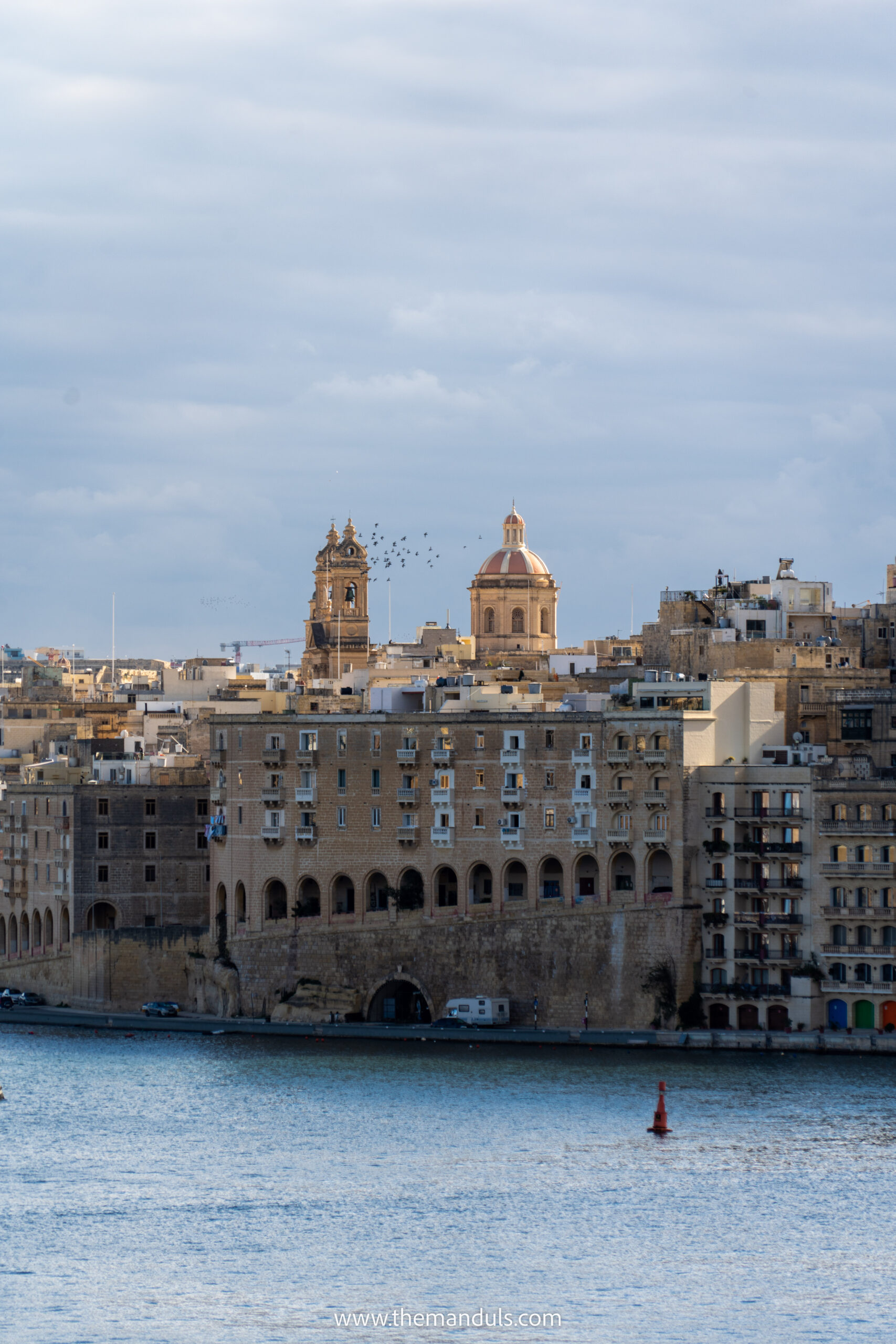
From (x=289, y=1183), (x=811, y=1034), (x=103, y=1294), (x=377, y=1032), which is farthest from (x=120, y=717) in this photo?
(x=103, y=1294)

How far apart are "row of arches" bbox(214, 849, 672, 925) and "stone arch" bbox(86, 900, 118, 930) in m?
5.94

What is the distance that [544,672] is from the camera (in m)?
111

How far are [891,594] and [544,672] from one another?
12793 millimetres

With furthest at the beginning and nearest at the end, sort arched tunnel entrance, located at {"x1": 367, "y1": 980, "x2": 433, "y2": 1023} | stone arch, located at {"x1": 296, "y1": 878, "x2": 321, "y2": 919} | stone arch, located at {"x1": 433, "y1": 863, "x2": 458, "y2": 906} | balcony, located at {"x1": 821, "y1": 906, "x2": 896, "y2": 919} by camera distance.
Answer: stone arch, located at {"x1": 296, "y1": 878, "x2": 321, "y2": 919} → stone arch, located at {"x1": 433, "y1": 863, "x2": 458, "y2": 906} → arched tunnel entrance, located at {"x1": 367, "y1": 980, "x2": 433, "y2": 1023} → balcony, located at {"x1": 821, "y1": 906, "x2": 896, "y2": 919}

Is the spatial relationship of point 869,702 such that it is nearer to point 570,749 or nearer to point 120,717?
point 570,749

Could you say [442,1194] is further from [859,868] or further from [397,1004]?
[397,1004]

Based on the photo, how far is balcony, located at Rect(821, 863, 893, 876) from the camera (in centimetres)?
A: 8556

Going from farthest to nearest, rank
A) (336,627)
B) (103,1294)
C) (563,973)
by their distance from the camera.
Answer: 1. (336,627)
2. (563,973)
3. (103,1294)

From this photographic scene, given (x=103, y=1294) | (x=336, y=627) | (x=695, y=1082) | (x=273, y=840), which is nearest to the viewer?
(x=103, y=1294)

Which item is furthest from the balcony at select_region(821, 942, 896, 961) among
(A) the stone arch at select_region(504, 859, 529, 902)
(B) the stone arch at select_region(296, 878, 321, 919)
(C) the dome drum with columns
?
(C) the dome drum with columns

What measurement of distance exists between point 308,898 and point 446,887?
4.81m

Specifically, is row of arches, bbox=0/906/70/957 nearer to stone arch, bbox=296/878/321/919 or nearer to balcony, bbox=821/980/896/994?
stone arch, bbox=296/878/321/919

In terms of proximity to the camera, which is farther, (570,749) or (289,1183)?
(570,749)

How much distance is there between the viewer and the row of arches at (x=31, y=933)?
10281cm
